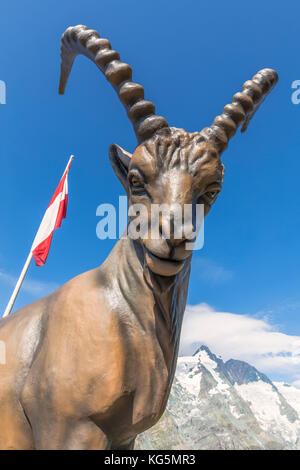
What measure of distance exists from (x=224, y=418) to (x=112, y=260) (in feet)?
140

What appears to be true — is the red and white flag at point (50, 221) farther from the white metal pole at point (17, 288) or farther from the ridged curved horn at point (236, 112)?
the ridged curved horn at point (236, 112)

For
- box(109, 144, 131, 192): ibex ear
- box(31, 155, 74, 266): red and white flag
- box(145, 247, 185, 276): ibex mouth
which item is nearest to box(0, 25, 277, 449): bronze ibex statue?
box(145, 247, 185, 276): ibex mouth

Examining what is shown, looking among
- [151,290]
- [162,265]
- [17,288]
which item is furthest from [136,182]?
[17,288]

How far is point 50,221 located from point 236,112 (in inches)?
374

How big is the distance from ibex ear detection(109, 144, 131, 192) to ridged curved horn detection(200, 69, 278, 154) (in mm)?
714

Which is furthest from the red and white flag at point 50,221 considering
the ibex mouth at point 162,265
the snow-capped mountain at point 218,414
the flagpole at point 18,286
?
the snow-capped mountain at point 218,414

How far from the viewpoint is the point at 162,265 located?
224 centimetres

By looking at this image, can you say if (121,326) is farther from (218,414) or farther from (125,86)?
(218,414)

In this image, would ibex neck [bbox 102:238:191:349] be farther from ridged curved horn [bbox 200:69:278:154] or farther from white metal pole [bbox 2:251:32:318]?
white metal pole [bbox 2:251:32:318]

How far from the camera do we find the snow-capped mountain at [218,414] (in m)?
30.2

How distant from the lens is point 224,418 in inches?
1549

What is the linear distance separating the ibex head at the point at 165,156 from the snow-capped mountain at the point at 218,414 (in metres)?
19.7
